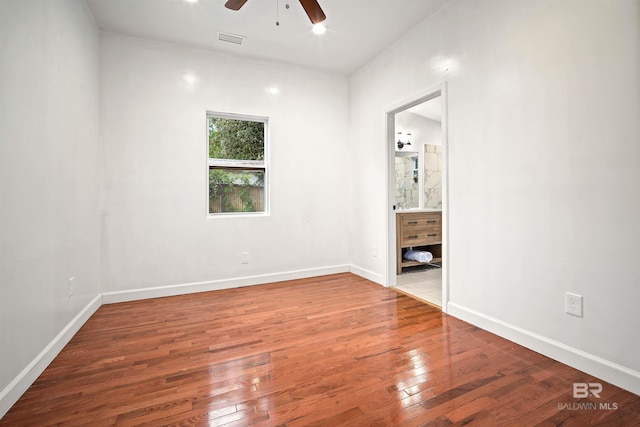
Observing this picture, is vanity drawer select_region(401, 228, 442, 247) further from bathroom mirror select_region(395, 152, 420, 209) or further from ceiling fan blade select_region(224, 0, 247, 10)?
ceiling fan blade select_region(224, 0, 247, 10)

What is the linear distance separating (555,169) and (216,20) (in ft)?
10.3

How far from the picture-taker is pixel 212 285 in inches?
145

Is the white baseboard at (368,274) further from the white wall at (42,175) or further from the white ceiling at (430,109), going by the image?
the white wall at (42,175)

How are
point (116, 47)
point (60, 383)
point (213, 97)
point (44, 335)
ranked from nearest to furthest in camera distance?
point (60, 383), point (44, 335), point (116, 47), point (213, 97)

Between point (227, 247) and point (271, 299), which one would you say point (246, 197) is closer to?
point (227, 247)

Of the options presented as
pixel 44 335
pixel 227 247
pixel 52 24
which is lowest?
pixel 44 335

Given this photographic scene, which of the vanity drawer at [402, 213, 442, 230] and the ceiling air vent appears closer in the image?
the ceiling air vent

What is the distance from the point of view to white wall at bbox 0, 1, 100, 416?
5.28 ft

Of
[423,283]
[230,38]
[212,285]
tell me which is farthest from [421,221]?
[230,38]

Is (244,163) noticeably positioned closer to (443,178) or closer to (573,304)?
(443,178)

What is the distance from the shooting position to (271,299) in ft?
10.9

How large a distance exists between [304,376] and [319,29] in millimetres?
3151

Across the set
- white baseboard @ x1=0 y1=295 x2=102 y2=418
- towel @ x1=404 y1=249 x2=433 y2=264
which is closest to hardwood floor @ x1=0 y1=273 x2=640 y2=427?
white baseboard @ x1=0 y1=295 x2=102 y2=418

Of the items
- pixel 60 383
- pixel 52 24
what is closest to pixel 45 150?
pixel 52 24
